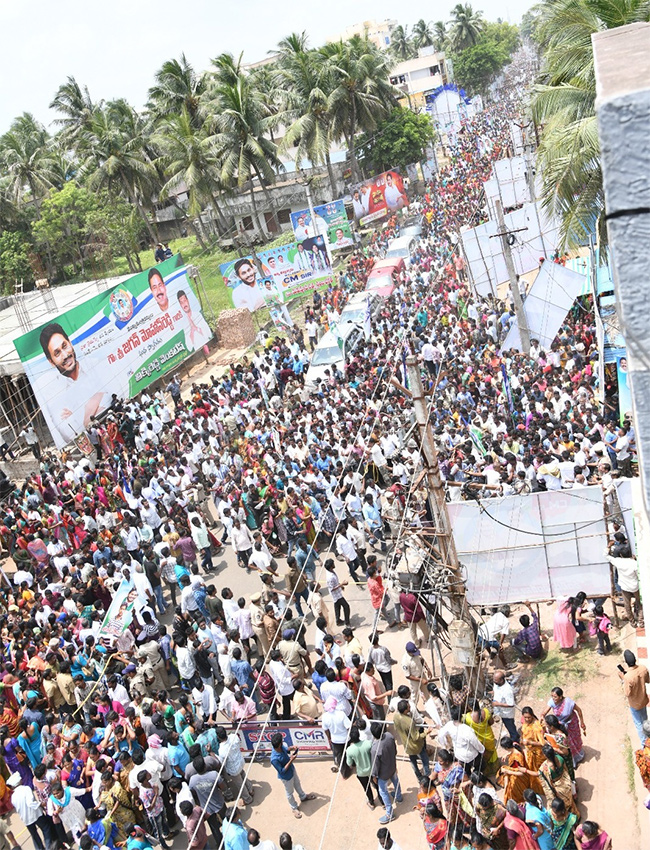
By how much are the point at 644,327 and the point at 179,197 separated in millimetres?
51349

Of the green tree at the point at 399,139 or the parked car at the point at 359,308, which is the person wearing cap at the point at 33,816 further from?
the green tree at the point at 399,139

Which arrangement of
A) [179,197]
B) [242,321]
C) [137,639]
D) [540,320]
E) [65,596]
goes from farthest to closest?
[179,197]
[242,321]
[540,320]
[65,596]
[137,639]

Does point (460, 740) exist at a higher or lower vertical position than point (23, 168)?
lower

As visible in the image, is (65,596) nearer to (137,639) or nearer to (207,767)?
(137,639)

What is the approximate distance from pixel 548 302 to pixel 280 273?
38.2 feet

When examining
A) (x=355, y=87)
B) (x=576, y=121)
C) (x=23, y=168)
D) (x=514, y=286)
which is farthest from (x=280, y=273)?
(x=23, y=168)

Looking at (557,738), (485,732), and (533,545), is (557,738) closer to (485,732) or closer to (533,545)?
(485,732)

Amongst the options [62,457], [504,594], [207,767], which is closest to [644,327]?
[207,767]

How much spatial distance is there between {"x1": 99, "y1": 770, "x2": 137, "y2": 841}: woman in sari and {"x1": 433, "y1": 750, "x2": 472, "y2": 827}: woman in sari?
320 cm

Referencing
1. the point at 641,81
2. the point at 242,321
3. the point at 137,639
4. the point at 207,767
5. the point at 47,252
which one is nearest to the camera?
the point at 641,81

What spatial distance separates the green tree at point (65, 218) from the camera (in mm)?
40469

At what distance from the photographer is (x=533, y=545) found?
995 centimetres

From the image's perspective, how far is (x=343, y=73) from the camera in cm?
3797

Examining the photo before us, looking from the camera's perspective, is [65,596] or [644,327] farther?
[65,596]
